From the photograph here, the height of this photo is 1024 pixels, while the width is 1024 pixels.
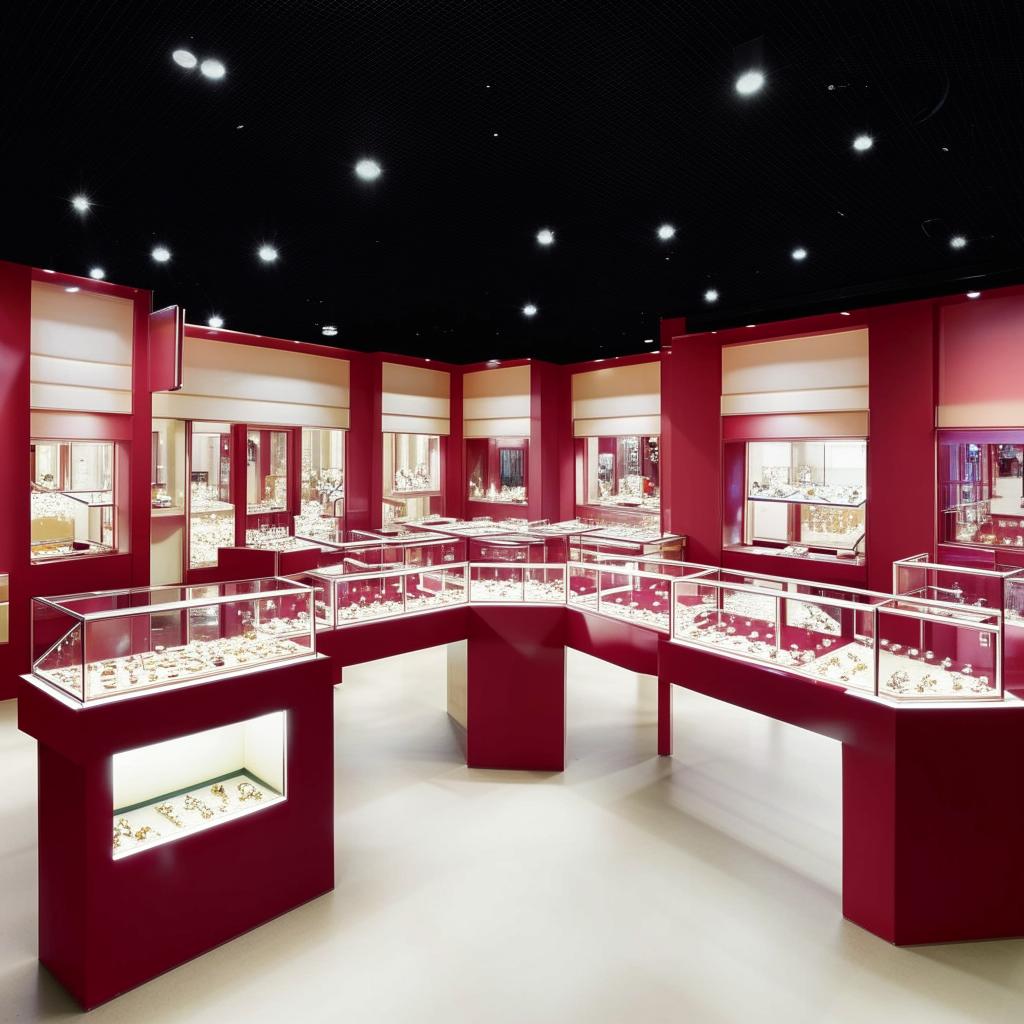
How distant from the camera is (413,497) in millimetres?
13297

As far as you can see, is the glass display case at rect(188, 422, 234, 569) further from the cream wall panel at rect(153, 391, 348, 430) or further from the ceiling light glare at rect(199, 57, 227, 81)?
the ceiling light glare at rect(199, 57, 227, 81)

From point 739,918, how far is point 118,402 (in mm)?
9176

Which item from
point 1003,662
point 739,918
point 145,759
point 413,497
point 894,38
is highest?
point 894,38

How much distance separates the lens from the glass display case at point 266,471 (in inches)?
445

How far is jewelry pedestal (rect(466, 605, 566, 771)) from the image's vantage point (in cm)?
739

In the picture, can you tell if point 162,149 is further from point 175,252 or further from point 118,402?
point 118,402

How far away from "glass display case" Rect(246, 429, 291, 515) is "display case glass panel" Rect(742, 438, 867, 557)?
780cm

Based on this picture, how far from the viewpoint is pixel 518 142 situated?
460 centimetres

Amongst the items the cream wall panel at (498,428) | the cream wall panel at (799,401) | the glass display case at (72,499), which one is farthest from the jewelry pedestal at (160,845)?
the cream wall panel at (498,428)

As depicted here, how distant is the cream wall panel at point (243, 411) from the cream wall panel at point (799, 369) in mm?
6891

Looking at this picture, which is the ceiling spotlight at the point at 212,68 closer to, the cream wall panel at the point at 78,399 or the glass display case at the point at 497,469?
the cream wall panel at the point at 78,399

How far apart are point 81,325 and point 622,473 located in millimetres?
8990

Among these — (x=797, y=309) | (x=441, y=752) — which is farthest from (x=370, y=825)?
(x=797, y=309)

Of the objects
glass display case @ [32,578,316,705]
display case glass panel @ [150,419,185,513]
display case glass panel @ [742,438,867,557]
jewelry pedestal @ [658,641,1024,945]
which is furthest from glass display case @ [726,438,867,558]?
display case glass panel @ [150,419,185,513]
